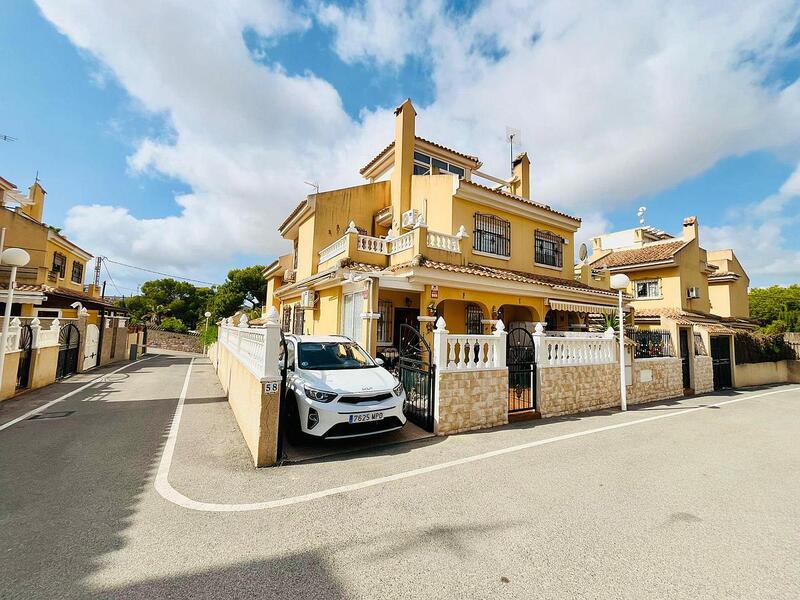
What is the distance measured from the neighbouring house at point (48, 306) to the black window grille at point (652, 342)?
19.1 metres

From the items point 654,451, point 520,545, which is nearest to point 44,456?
point 520,545

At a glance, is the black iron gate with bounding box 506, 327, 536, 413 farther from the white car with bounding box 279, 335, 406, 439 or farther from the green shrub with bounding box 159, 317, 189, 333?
the green shrub with bounding box 159, 317, 189, 333

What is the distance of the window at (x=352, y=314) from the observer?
10.1m

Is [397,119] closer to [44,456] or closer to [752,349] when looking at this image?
[44,456]

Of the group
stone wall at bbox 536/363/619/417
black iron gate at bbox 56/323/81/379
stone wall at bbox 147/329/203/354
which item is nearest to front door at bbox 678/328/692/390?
stone wall at bbox 536/363/619/417

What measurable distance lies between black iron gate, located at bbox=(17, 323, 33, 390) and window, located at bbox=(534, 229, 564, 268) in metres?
18.4

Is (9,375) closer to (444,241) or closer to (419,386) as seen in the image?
(419,386)

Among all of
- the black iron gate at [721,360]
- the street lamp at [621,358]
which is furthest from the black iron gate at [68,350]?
the black iron gate at [721,360]

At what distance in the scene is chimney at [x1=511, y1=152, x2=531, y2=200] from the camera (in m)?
18.3

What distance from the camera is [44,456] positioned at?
213 inches

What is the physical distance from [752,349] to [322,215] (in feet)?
74.0

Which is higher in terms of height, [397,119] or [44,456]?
[397,119]

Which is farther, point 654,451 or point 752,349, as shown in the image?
point 752,349

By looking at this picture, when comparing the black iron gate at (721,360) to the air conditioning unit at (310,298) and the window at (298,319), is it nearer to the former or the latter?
the air conditioning unit at (310,298)
